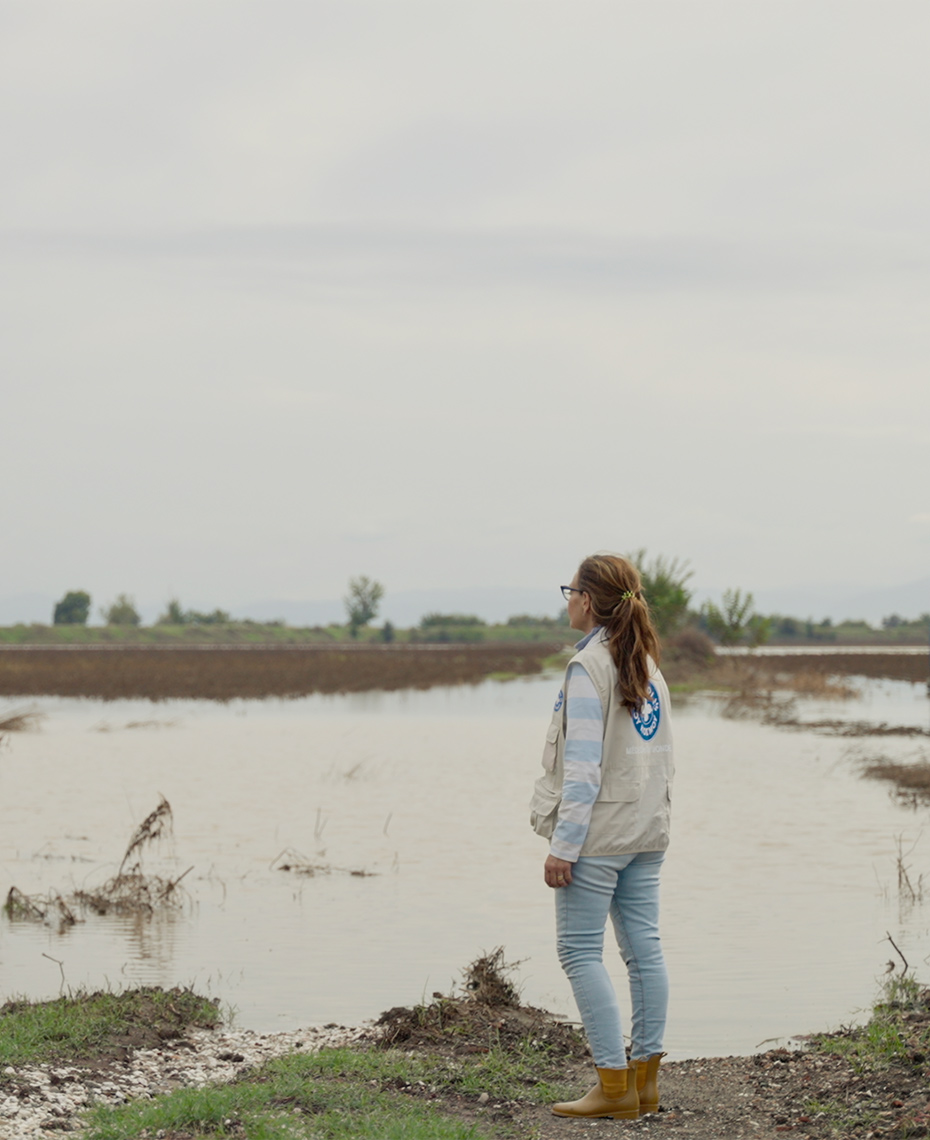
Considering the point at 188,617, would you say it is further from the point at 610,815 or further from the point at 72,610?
the point at 610,815

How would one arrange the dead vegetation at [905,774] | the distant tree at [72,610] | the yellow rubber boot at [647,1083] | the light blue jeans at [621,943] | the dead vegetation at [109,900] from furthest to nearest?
the distant tree at [72,610] → the dead vegetation at [905,774] → the dead vegetation at [109,900] → the yellow rubber boot at [647,1083] → the light blue jeans at [621,943]

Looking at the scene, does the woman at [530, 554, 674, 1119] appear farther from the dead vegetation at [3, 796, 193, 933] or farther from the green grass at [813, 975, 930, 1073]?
the dead vegetation at [3, 796, 193, 933]

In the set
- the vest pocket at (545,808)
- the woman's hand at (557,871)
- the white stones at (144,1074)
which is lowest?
the white stones at (144,1074)

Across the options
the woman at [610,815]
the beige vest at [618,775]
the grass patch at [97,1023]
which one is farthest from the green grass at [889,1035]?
the grass patch at [97,1023]

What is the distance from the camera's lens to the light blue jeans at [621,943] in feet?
14.9

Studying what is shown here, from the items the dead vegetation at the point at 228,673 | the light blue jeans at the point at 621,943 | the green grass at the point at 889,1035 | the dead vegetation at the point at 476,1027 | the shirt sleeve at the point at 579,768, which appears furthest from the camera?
the dead vegetation at the point at 228,673

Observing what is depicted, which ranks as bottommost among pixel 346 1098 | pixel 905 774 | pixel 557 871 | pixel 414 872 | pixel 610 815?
pixel 414 872

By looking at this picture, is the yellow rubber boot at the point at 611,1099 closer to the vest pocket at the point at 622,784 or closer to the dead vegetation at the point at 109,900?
the vest pocket at the point at 622,784

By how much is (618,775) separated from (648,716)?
23 cm

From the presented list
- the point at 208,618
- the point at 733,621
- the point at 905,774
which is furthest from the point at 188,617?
the point at 905,774

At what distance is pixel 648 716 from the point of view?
4582mm

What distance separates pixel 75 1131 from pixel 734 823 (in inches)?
391

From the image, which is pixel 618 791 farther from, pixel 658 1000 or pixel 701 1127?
pixel 701 1127

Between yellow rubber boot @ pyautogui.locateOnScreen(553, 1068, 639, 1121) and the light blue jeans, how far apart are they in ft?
0.16
